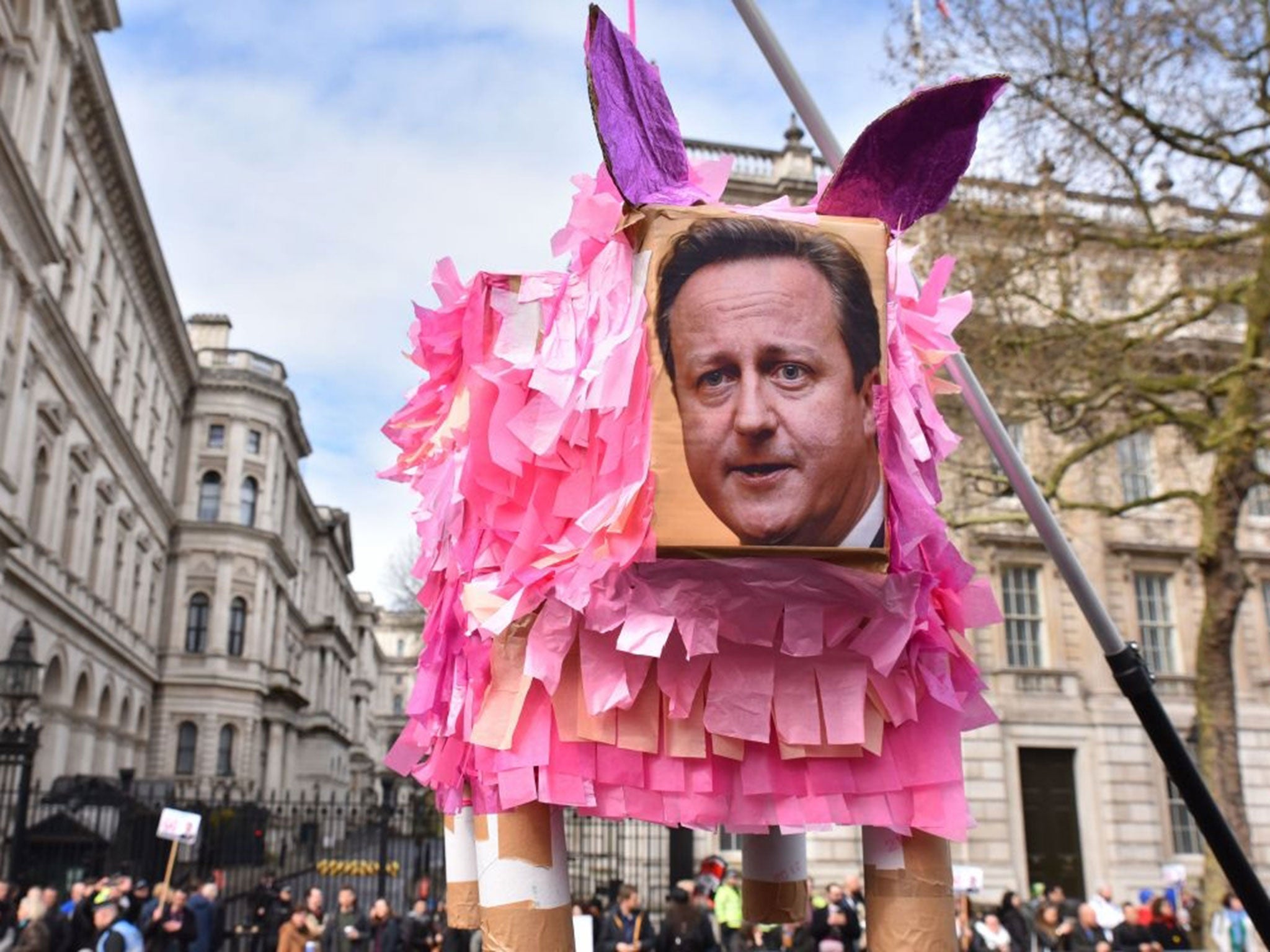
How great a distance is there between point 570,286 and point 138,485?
3756cm

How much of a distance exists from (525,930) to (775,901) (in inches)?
36.6

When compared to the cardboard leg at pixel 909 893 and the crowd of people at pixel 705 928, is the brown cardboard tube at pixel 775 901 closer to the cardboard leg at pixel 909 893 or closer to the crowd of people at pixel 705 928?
the cardboard leg at pixel 909 893

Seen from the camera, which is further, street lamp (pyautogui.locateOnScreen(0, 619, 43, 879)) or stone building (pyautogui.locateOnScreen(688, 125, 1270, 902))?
stone building (pyautogui.locateOnScreen(688, 125, 1270, 902))

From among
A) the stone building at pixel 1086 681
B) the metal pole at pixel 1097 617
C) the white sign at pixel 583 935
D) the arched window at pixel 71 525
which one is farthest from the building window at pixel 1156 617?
the arched window at pixel 71 525

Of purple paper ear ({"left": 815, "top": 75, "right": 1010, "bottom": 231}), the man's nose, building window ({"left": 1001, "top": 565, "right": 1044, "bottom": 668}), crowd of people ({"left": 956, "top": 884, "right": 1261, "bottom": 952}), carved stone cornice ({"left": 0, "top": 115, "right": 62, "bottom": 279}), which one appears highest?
carved stone cornice ({"left": 0, "top": 115, "right": 62, "bottom": 279})

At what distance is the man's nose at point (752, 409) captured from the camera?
2119 millimetres

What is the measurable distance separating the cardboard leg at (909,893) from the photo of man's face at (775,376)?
0.65 meters

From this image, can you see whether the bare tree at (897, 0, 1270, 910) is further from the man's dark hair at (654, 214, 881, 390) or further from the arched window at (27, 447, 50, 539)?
the arched window at (27, 447, 50, 539)

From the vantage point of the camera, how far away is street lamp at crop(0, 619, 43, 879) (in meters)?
12.3

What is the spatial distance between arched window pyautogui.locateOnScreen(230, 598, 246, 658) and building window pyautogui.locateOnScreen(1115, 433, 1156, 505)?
1360 inches

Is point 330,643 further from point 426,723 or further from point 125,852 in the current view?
point 426,723

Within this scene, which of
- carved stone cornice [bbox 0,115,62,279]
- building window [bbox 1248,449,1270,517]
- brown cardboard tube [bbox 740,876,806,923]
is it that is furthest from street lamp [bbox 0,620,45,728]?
building window [bbox 1248,449,1270,517]

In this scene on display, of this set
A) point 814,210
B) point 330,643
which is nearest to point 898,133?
point 814,210

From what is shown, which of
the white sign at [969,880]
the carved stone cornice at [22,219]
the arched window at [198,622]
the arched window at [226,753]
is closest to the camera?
the white sign at [969,880]
